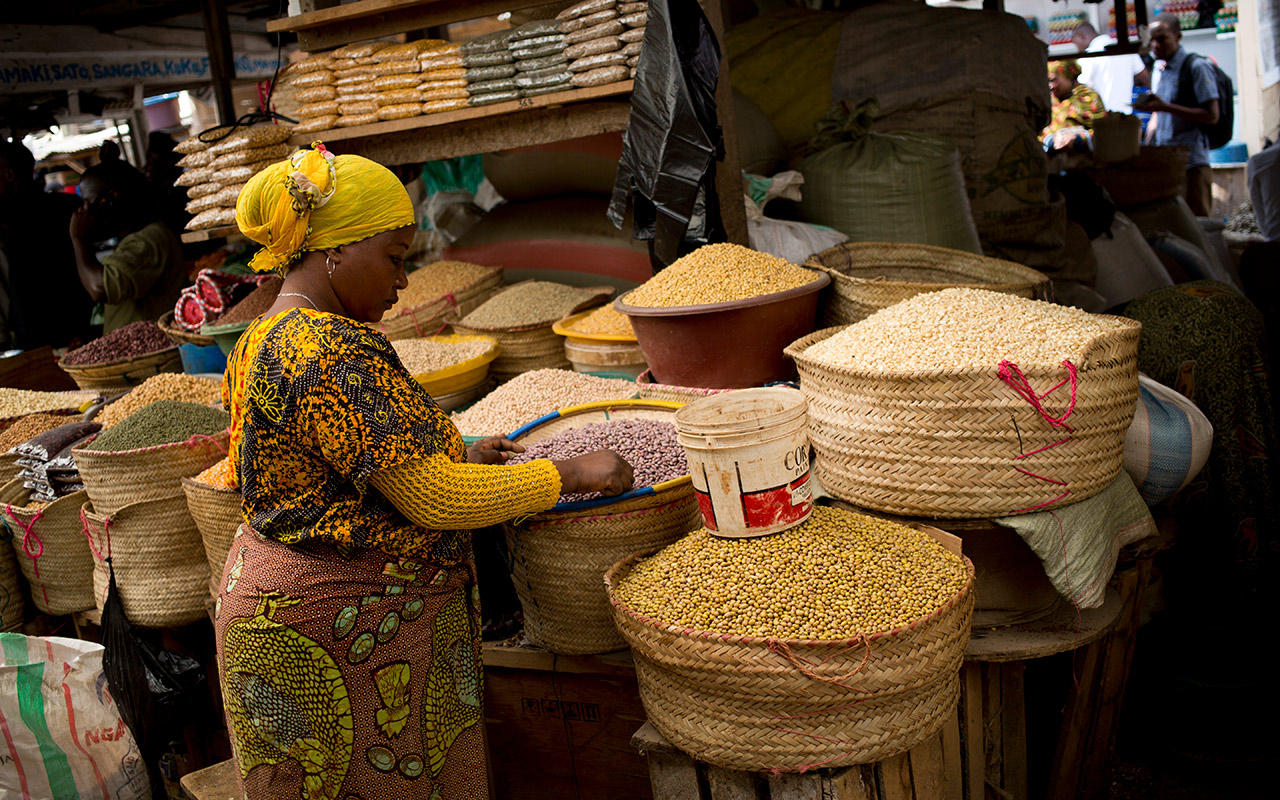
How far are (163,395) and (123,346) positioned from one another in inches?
32.6

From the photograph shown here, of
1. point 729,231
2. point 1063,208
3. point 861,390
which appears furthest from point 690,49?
point 1063,208

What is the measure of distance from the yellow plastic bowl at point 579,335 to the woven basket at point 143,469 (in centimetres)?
91

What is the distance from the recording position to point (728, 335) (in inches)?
82.8

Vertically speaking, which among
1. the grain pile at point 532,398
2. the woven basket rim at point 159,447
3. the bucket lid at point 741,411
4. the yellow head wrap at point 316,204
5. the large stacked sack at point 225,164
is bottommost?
the woven basket rim at point 159,447

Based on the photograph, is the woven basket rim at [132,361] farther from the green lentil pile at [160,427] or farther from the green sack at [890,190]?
the green sack at [890,190]

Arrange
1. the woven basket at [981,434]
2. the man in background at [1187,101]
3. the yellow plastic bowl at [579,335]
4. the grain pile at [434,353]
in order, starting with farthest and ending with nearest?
the man in background at [1187,101] → the grain pile at [434,353] → the yellow plastic bowl at [579,335] → the woven basket at [981,434]

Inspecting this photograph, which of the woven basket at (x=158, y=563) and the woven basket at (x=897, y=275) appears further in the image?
the woven basket at (x=158, y=563)

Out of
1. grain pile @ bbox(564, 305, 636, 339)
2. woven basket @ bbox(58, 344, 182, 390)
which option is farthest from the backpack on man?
woven basket @ bbox(58, 344, 182, 390)

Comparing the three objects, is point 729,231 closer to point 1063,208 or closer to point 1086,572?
point 1086,572

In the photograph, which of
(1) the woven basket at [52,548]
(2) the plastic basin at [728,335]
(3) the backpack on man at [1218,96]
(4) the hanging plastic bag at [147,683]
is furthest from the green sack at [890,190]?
(3) the backpack on man at [1218,96]

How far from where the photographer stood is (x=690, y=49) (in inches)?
92.2

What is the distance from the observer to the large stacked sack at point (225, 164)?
2.95m

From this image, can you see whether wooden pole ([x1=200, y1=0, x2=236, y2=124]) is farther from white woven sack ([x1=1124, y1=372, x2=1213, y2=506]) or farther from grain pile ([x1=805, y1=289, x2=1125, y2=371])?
white woven sack ([x1=1124, y1=372, x2=1213, y2=506])

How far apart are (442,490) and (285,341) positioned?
29 cm
